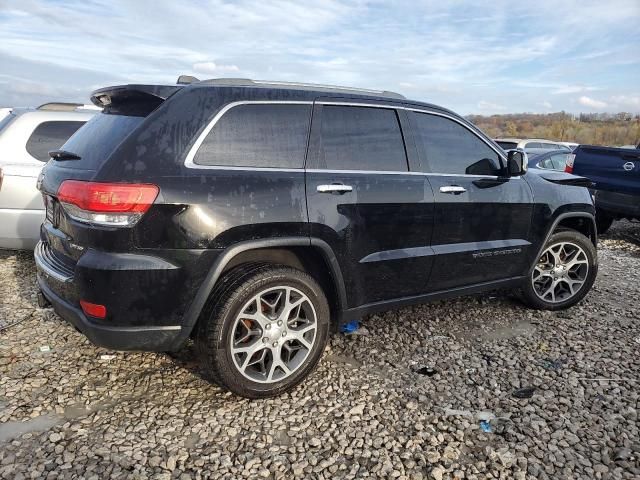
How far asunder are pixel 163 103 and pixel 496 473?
258 cm

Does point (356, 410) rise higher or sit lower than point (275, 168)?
lower

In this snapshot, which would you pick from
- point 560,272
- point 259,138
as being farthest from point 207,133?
point 560,272

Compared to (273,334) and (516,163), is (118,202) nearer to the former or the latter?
(273,334)

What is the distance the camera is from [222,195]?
2684 mm

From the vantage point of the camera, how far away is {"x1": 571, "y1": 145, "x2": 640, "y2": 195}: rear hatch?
7102 mm

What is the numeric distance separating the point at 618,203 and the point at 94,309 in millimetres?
7283

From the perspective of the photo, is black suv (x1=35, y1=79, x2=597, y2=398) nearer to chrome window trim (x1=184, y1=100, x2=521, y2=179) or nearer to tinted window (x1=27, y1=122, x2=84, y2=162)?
chrome window trim (x1=184, y1=100, x2=521, y2=179)

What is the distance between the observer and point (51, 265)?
2.95 meters

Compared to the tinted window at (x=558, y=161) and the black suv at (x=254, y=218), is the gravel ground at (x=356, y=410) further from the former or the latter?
the tinted window at (x=558, y=161)

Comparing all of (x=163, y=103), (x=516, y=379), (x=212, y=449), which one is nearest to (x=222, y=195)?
(x=163, y=103)

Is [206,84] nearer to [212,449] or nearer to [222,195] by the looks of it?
[222,195]

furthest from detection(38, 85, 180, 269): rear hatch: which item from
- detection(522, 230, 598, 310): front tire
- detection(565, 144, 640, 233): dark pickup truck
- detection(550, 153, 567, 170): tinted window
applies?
detection(550, 153, 567, 170): tinted window

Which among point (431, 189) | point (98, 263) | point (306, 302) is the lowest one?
point (306, 302)

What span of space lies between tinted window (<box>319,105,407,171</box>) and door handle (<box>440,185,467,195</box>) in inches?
14.2
